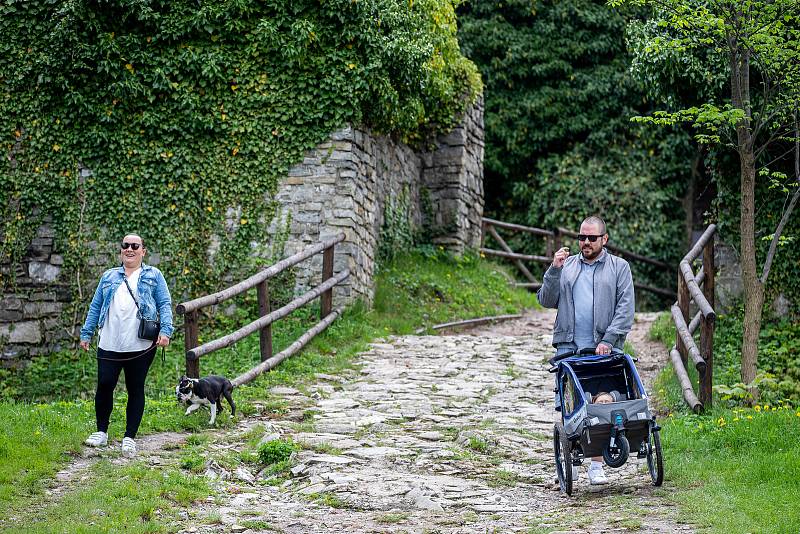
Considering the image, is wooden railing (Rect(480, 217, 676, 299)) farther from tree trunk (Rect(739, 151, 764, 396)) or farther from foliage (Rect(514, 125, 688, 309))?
tree trunk (Rect(739, 151, 764, 396))

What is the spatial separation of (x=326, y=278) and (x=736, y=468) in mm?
6575

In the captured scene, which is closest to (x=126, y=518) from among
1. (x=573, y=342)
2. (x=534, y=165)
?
(x=573, y=342)

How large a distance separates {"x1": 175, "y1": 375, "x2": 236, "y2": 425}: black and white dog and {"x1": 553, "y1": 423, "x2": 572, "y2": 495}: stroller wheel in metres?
2.87

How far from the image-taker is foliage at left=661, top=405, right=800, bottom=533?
5.10 meters

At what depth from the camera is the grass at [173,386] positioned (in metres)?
5.65

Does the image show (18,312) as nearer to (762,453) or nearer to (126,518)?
(126,518)

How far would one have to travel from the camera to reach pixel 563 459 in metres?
5.88

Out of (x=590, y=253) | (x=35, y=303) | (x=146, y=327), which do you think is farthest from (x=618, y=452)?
(x=35, y=303)

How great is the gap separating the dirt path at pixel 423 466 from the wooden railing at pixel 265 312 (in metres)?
0.60

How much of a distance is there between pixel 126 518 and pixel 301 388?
161 inches

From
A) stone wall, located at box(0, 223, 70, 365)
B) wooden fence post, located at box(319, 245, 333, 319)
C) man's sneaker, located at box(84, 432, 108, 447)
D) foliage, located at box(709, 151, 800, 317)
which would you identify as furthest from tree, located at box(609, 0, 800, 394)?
stone wall, located at box(0, 223, 70, 365)

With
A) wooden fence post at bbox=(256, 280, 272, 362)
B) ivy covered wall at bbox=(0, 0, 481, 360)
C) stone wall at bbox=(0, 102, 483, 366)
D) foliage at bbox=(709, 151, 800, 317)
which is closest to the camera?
wooden fence post at bbox=(256, 280, 272, 362)

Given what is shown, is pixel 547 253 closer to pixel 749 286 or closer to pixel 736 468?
pixel 749 286

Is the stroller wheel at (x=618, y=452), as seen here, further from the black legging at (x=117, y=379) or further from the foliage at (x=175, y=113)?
the foliage at (x=175, y=113)
